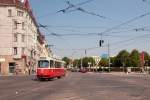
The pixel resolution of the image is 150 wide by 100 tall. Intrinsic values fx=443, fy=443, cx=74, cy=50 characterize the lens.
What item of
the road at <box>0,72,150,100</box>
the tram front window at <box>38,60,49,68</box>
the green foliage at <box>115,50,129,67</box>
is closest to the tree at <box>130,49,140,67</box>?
the green foliage at <box>115,50,129,67</box>

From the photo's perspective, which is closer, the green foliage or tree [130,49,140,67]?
tree [130,49,140,67]

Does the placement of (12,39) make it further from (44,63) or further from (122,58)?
(122,58)

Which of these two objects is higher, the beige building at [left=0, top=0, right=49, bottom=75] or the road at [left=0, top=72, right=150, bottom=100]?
the beige building at [left=0, top=0, right=49, bottom=75]

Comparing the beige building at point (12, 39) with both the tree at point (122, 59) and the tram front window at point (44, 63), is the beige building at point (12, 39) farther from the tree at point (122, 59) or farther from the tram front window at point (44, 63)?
the tree at point (122, 59)

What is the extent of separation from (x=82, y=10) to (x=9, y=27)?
56153mm

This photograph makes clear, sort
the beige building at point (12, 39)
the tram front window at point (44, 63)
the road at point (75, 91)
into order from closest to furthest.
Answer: the road at point (75, 91) → the tram front window at point (44, 63) → the beige building at point (12, 39)

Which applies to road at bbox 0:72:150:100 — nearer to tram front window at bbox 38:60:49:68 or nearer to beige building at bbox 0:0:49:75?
tram front window at bbox 38:60:49:68

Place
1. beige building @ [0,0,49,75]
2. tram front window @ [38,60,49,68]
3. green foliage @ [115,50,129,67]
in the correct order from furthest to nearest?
green foliage @ [115,50,129,67], beige building @ [0,0,49,75], tram front window @ [38,60,49,68]

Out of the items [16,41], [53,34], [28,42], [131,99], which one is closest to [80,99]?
[131,99]

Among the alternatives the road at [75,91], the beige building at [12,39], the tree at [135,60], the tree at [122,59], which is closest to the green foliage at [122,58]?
the tree at [122,59]

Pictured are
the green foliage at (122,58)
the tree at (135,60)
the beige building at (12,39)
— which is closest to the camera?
the beige building at (12,39)

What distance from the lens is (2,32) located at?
89.7m

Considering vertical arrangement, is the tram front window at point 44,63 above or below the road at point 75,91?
above

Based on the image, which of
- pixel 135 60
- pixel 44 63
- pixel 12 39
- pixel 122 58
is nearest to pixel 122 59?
pixel 122 58
